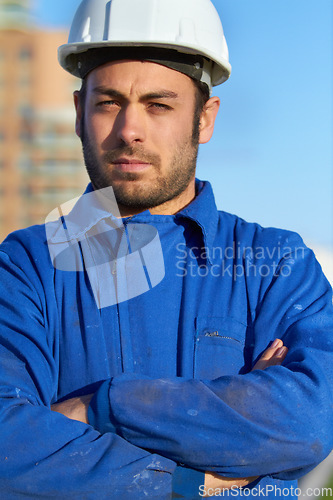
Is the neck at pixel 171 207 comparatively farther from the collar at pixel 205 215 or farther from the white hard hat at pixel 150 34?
the white hard hat at pixel 150 34

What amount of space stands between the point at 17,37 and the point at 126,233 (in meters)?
45.9

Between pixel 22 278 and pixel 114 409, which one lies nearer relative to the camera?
pixel 114 409

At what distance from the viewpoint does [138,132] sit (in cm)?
238

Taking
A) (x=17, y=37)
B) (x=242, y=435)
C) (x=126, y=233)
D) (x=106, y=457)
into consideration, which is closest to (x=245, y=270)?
(x=126, y=233)

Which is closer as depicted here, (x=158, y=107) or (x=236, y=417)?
(x=236, y=417)

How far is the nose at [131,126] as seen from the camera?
237 cm

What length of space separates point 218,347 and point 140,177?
0.68 m

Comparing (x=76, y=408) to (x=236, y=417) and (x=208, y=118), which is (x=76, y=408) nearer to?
(x=236, y=417)

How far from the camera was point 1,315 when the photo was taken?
2.15 m

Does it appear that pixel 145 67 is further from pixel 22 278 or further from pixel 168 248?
pixel 22 278

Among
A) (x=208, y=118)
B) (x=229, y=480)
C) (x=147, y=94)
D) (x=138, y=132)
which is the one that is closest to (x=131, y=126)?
(x=138, y=132)

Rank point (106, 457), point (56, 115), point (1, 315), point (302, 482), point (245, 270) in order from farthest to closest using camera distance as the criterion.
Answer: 1. point (56, 115)
2. point (302, 482)
3. point (245, 270)
4. point (1, 315)
5. point (106, 457)

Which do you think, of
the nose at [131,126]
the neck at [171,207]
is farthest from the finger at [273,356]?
the nose at [131,126]

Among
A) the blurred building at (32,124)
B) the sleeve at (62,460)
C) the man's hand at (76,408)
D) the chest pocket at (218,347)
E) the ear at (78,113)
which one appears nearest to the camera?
the sleeve at (62,460)
